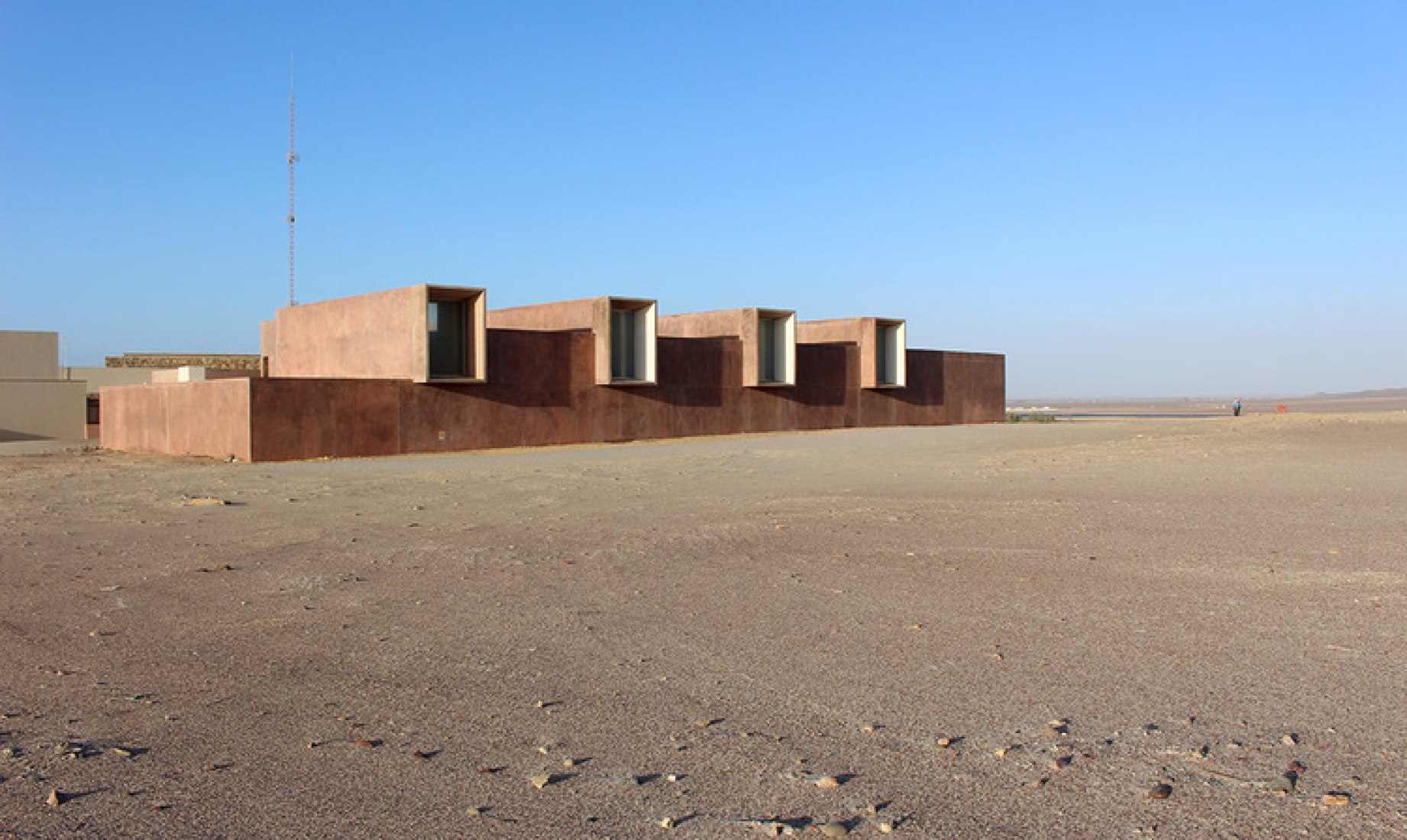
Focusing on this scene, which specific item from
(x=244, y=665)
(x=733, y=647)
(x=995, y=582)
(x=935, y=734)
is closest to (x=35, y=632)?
(x=244, y=665)

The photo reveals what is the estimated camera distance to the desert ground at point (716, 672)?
13.6 ft

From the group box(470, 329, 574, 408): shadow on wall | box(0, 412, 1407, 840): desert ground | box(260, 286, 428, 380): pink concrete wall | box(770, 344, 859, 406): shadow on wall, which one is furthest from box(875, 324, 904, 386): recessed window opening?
box(0, 412, 1407, 840): desert ground

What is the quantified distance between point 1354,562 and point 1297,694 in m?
4.53

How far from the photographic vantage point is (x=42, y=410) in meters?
44.5

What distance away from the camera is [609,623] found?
24.3 ft

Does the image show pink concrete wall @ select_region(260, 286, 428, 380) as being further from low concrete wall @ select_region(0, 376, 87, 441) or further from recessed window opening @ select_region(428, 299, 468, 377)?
low concrete wall @ select_region(0, 376, 87, 441)

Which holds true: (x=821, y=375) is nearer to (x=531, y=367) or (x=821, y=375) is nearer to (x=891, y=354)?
(x=891, y=354)

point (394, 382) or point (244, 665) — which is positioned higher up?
point (394, 382)

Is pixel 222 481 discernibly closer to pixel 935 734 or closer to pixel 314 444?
pixel 314 444

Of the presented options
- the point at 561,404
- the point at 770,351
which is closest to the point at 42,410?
the point at 561,404

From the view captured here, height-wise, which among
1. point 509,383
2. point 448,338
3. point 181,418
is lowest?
point 181,418

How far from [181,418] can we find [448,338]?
25.4 feet

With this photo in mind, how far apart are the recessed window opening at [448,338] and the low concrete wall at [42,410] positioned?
22.7 m

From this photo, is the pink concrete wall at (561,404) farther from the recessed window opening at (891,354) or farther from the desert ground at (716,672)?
the desert ground at (716,672)
